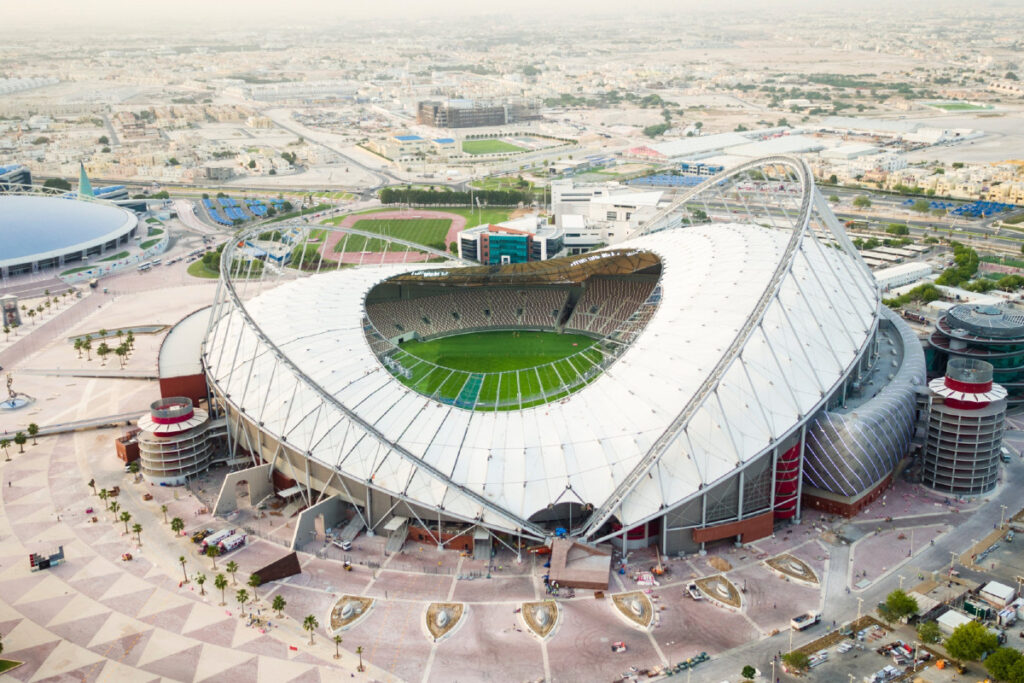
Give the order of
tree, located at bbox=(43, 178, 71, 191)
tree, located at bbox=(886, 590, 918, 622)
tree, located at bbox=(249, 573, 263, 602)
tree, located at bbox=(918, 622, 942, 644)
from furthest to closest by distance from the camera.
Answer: tree, located at bbox=(43, 178, 71, 191)
tree, located at bbox=(249, 573, 263, 602)
tree, located at bbox=(886, 590, 918, 622)
tree, located at bbox=(918, 622, 942, 644)

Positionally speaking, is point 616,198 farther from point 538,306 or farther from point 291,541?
point 291,541

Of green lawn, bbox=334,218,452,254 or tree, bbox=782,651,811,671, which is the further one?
green lawn, bbox=334,218,452,254

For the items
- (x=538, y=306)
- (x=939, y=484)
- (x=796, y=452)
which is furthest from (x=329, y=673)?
(x=538, y=306)

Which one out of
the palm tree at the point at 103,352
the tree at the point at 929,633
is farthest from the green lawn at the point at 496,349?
the tree at the point at 929,633

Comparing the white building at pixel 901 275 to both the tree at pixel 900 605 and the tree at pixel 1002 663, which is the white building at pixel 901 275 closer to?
the tree at pixel 900 605

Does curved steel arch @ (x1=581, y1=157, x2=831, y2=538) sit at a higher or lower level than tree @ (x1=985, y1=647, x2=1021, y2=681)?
higher

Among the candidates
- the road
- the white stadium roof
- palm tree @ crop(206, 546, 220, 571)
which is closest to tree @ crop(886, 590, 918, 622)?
the road

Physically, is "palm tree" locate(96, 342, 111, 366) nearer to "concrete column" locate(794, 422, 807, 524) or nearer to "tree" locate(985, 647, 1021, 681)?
"concrete column" locate(794, 422, 807, 524)
